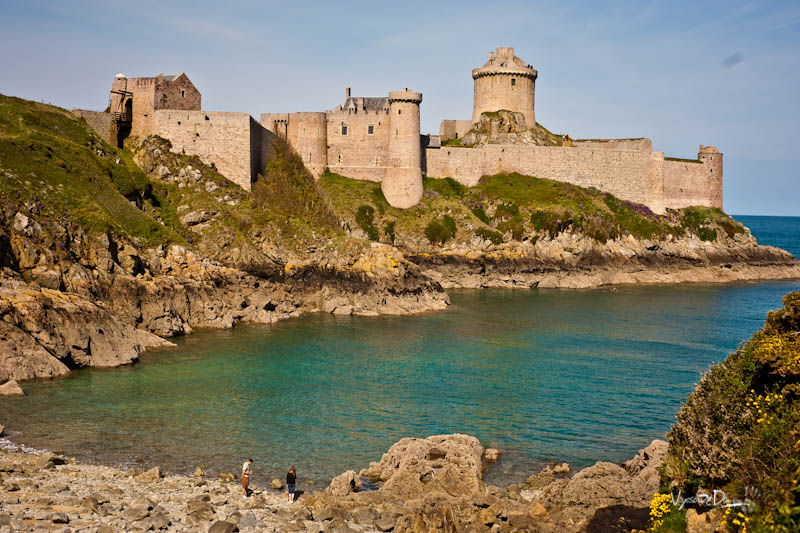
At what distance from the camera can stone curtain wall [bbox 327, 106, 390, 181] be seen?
60062 millimetres

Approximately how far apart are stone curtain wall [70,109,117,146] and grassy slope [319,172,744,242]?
1715 centimetres

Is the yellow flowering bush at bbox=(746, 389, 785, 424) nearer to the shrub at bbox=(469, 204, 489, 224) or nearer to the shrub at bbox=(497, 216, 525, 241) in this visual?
the shrub at bbox=(497, 216, 525, 241)

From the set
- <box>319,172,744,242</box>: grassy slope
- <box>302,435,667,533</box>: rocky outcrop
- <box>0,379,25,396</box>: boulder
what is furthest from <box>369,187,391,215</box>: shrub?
<box>302,435,667,533</box>: rocky outcrop

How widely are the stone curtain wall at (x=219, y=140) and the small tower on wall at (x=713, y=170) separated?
47.9 m

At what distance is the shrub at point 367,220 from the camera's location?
186 feet

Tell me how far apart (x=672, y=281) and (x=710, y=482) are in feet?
175

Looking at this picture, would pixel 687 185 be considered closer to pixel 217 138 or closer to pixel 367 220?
pixel 367 220

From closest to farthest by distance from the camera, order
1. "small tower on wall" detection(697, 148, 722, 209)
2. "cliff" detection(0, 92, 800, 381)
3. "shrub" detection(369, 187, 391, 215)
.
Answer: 1. "cliff" detection(0, 92, 800, 381)
2. "shrub" detection(369, 187, 391, 215)
3. "small tower on wall" detection(697, 148, 722, 209)

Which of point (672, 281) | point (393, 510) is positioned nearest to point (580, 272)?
point (672, 281)

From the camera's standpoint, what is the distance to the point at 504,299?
164 ft

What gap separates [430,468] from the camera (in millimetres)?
17531

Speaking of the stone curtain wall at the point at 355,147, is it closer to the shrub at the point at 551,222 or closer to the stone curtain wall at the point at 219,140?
the stone curtain wall at the point at 219,140

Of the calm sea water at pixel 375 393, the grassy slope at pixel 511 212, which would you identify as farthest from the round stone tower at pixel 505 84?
the calm sea water at pixel 375 393

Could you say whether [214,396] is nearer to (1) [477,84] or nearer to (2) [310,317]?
(2) [310,317]
